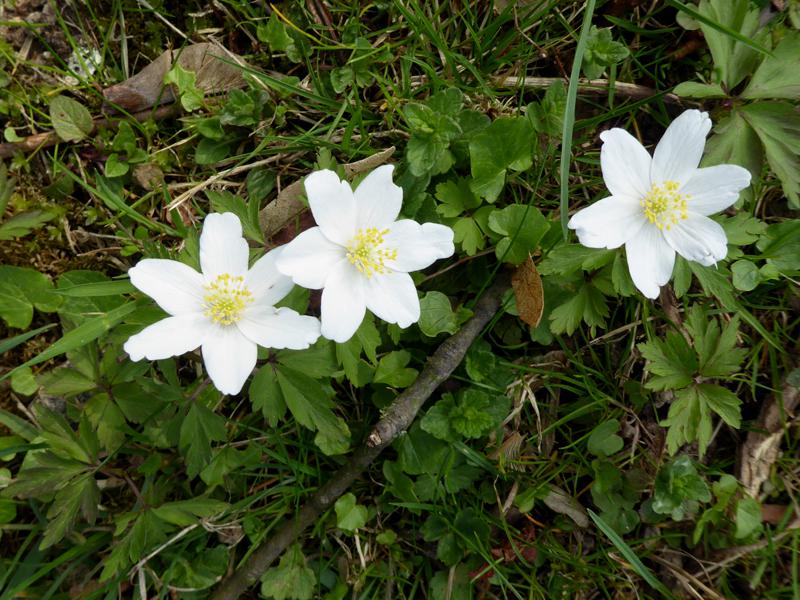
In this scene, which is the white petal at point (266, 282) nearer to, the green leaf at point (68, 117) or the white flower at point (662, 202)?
the white flower at point (662, 202)

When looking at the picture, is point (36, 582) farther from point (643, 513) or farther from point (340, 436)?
point (643, 513)

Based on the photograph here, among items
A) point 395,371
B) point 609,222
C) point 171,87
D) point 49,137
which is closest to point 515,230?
point 609,222

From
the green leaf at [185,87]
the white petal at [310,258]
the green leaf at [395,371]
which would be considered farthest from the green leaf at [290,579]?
the green leaf at [185,87]

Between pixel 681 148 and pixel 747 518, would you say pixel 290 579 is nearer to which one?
pixel 747 518

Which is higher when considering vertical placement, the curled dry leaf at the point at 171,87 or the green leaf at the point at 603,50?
the green leaf at the point at 603,50

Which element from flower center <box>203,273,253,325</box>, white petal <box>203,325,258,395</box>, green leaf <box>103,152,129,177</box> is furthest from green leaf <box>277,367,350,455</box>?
green leaf <box>103,152,129,177</box>
